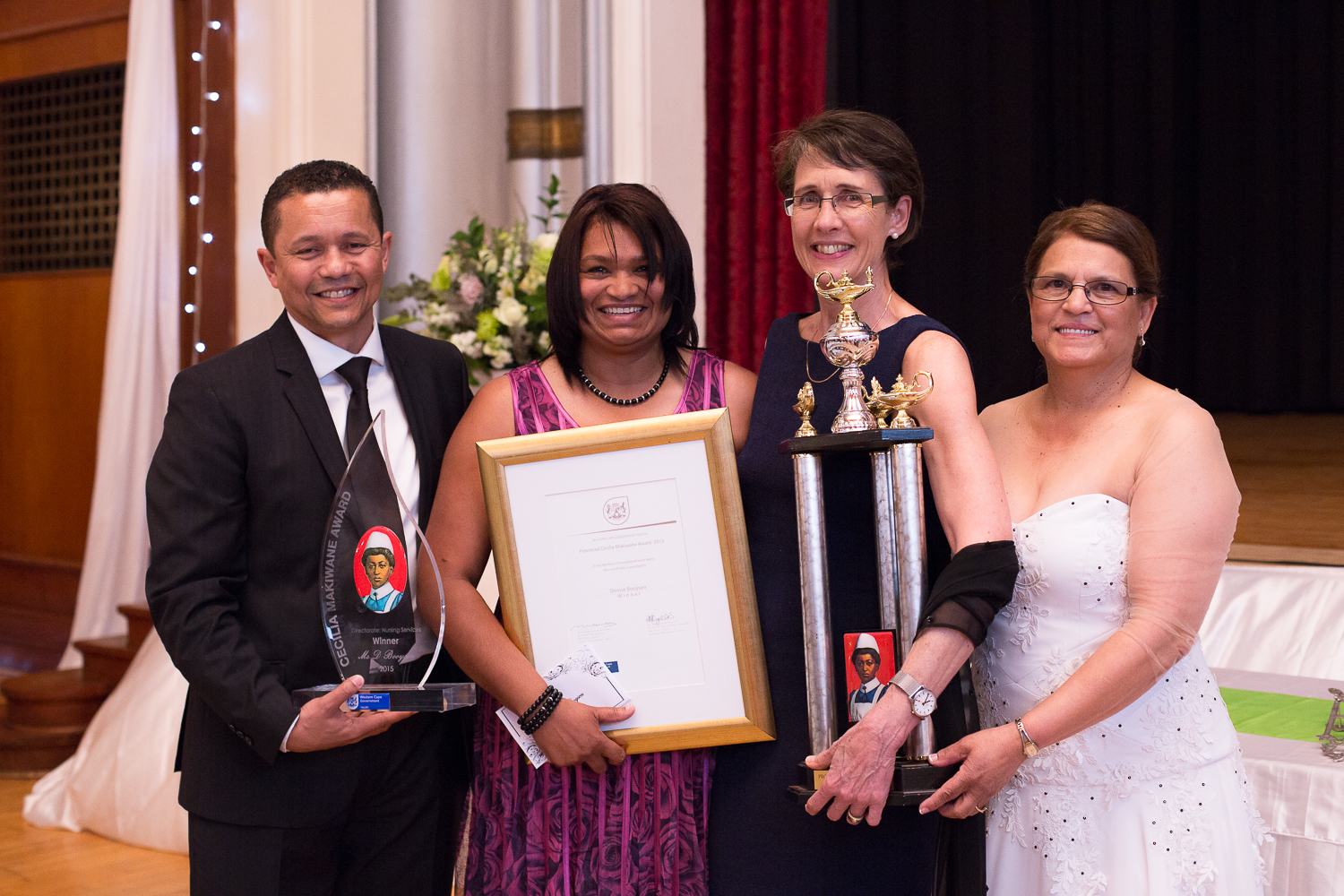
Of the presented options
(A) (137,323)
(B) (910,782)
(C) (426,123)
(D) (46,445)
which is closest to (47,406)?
(D) (46,445)

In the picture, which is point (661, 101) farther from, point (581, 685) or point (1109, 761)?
point (1109, 761)

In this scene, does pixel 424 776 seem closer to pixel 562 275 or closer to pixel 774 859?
pixel 774 859

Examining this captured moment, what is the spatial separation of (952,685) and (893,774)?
0.66 ft

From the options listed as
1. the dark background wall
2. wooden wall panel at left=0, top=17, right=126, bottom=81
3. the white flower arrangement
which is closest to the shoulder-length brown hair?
the white flower arrangement

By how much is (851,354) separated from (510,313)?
1.99 m

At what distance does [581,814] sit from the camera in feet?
5.94

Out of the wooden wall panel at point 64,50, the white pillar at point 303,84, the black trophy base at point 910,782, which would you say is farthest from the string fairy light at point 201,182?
the black trophy base at point 910,782

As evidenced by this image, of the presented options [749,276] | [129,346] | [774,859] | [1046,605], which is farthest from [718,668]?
[129,346]

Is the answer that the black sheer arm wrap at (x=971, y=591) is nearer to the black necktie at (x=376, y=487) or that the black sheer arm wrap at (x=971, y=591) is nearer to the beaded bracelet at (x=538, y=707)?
the beaded bracelet at (x=538, y=707)

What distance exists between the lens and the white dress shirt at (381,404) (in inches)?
70.4

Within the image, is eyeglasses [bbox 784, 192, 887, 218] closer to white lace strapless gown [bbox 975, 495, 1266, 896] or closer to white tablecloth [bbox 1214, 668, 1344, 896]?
white lace strapless gown [bbox 975, 495, 1266, 896]

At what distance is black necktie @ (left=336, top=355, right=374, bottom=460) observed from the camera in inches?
70.6

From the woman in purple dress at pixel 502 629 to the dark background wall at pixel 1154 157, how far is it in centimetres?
388

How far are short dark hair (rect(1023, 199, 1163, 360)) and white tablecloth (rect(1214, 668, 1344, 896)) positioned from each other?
34.7 inches
